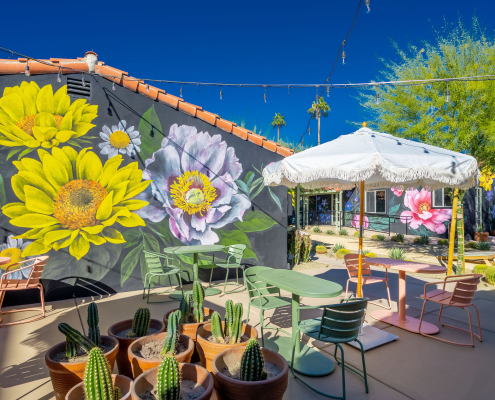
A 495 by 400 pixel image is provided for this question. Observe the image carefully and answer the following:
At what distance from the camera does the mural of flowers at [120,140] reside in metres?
5.65

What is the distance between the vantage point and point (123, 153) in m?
5.79

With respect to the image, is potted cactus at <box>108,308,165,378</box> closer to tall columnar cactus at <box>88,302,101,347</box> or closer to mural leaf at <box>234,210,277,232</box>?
tall columnar cactus at <box>88,302,101,347</box>

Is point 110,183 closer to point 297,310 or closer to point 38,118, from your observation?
point 38,118

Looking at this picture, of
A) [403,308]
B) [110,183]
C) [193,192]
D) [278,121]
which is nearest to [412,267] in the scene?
[403,308]

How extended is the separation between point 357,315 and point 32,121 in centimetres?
571

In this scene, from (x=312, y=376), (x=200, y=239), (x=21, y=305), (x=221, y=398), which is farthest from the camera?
(x=200, y=239)

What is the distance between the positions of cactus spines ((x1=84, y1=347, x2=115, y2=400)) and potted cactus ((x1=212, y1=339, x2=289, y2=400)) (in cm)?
66

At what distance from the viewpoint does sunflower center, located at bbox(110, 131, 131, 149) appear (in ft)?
18.8

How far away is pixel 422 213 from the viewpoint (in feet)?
45.1

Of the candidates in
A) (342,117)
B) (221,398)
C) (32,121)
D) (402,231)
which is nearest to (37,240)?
(32,121)

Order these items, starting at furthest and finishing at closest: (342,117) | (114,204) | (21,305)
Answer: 1. (342,117)
2. (114,204)
3. (21,305)

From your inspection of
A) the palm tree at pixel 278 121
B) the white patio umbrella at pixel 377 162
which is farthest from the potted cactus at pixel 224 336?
the palm tree at pixel 278 121

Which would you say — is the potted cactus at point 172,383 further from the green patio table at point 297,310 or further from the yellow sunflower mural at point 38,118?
the yellow sunflower mural at point 38,118

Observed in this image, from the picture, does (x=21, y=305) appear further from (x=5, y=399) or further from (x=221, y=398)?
(x=221, y=398)
